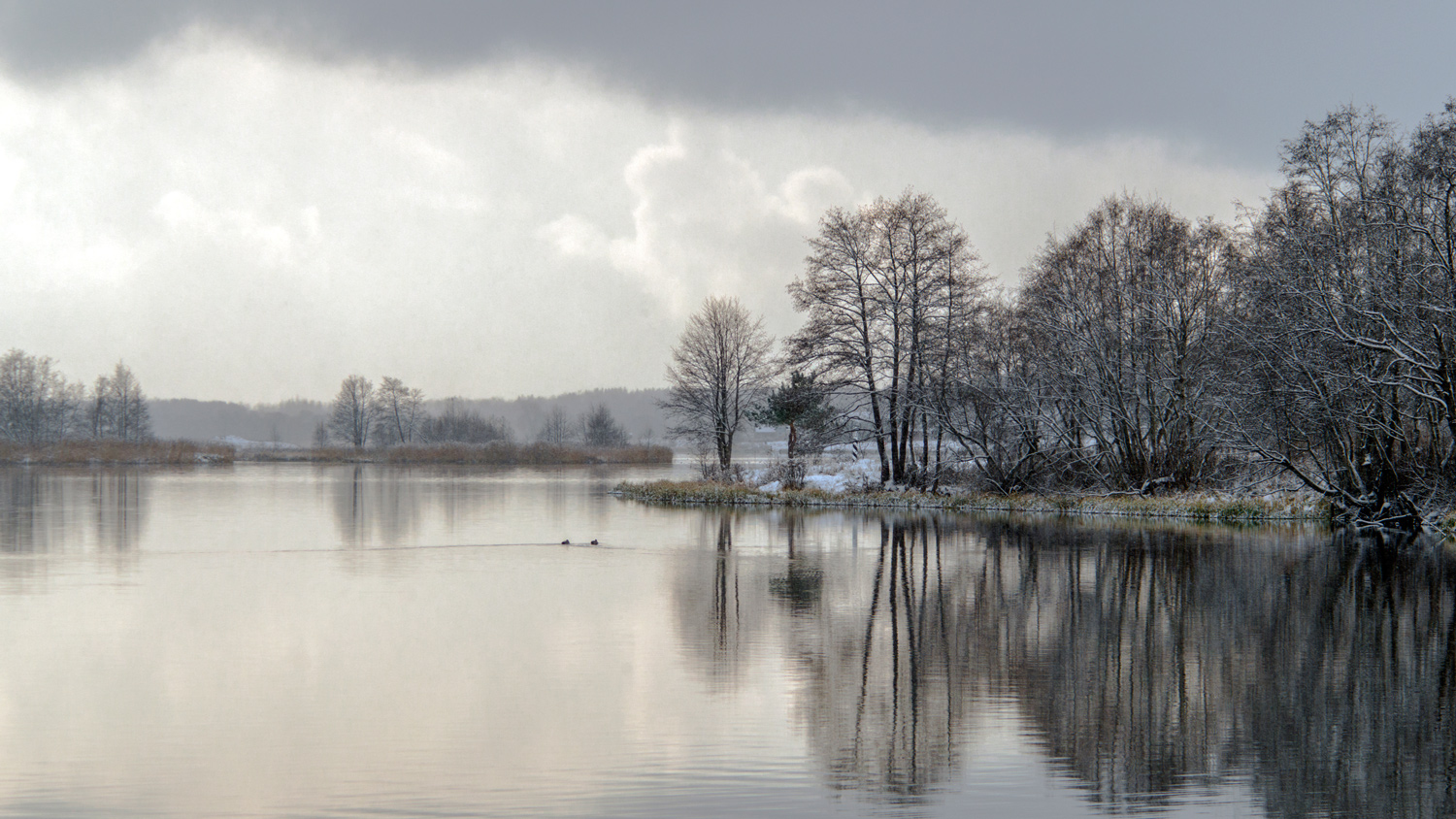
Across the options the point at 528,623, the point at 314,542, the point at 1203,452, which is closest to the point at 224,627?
the point at 528,623

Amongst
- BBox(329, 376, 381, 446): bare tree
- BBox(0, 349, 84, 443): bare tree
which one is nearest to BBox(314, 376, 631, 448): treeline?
BBox(329, 376, 381, 446): bare tree

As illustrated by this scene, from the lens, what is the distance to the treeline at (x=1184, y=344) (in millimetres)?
27484

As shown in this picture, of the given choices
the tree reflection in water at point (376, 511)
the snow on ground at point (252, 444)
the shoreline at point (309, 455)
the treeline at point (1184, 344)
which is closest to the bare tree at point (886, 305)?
the treeline at point (1184, 344)

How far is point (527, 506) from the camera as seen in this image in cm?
3981

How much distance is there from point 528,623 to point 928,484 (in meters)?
31.7

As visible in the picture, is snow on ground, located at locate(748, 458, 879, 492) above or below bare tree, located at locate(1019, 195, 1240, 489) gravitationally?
below

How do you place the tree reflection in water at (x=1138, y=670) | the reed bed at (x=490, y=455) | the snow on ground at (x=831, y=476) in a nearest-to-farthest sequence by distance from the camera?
the tree reflection in water at (x=1138, y=670) < the snow on ground at (x=831, y=476) < the reed bed at (x=490, y=455)

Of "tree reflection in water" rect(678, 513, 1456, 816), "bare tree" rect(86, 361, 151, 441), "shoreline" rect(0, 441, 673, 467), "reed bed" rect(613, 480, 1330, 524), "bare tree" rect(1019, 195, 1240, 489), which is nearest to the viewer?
"tree reflection in water" rect(678, 513, 1456, 816)

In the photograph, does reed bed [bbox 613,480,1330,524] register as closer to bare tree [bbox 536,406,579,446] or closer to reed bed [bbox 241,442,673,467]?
reed bed [bbox 241,442,673,467]

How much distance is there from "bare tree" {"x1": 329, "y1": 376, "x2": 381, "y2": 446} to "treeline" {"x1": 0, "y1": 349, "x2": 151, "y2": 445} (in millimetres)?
22798

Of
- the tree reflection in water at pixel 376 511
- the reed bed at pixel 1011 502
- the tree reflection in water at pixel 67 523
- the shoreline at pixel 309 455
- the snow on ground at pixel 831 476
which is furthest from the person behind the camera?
the shoreline at pixel 309 455

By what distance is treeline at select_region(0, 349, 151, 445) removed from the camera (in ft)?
352

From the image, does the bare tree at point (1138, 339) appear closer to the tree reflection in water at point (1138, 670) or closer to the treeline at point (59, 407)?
the tree reflection in water at point (1138, 670)

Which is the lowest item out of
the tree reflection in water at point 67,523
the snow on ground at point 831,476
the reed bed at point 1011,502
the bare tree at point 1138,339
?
the reed bed at point 1011,502
